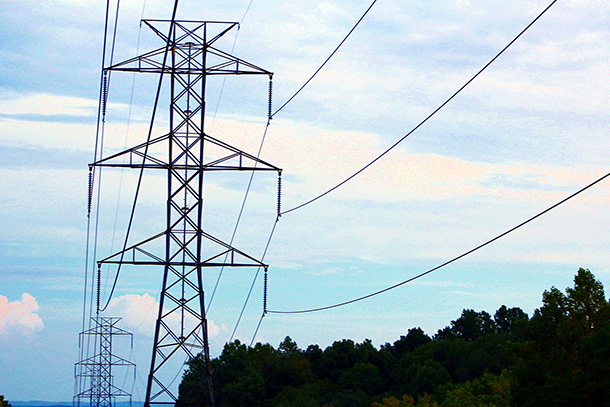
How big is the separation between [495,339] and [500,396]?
275 ft

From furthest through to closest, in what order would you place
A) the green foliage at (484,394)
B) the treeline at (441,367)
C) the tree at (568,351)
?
the green foliage at (484,394) < the treeline at (441,367) < the tree at (568,351)

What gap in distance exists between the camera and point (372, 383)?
159 metres

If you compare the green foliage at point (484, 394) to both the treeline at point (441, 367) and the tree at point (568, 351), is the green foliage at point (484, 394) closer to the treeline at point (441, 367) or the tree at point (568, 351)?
the treeline at point (441, 367)

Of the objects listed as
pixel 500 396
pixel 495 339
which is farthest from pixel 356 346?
pixel 500 396

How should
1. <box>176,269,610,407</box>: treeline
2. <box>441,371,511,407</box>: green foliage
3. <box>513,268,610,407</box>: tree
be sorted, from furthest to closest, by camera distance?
<box>441,371,511,407</box>: green foliage
<box>176,269,610,407</box>: treeline
<box>513,268,610,407</box>: tree

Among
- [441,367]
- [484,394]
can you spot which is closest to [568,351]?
[484,394]

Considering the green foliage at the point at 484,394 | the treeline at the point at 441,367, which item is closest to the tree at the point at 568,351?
the treeline at the point at 441,367

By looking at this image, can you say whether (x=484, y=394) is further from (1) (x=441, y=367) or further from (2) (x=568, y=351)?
(1) (x=441, y=367)

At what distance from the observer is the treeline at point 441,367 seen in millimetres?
53062

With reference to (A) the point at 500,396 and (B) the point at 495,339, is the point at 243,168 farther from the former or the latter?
(B) the point at 495,339

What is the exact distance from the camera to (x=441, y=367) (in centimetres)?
15000

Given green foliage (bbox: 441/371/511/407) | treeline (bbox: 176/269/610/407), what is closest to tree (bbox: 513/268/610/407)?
treeline (bbox: 176/269/610/407)

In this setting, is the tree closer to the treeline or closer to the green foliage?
the treeline

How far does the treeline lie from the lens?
2089 inches
